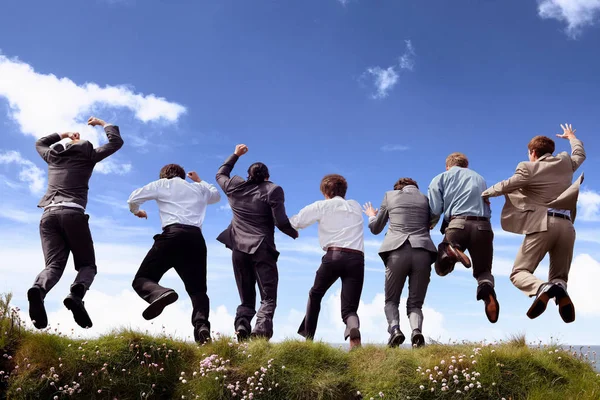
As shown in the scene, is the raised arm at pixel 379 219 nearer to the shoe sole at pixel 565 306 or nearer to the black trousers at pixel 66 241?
the shoe sole at pixel 565 306

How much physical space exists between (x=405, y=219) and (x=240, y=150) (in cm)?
334

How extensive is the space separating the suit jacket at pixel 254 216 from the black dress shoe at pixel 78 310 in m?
2.52

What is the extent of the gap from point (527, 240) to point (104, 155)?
25.2ft

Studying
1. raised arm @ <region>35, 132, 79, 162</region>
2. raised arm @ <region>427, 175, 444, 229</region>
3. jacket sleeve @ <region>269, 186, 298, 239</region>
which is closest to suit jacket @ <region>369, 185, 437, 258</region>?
raised arm @ <region>427, 175, 444, 229</region>

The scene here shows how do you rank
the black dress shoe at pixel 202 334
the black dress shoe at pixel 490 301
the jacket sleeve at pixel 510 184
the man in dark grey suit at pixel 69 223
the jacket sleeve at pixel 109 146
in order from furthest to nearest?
the jacket sleeve at pixel 109 146 < the jacket sleeve at pixel 510 184 < the black dress shoe at pixel 202 334 < the man in dark grey suit at pixel 69 223 < the black dress shoe at pixel 490 301

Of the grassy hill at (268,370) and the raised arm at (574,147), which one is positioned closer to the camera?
the grassy hill at (268,370)

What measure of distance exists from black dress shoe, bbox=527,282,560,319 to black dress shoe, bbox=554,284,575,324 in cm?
3

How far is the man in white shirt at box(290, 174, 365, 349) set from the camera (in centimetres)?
999

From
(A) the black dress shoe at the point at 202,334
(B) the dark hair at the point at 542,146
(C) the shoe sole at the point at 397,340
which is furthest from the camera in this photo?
(B) the dark hair at the point at 542,146

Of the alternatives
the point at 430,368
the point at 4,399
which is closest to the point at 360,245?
the point at 430,368

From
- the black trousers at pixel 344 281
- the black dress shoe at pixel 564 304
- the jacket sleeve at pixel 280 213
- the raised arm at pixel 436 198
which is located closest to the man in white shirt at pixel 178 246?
the jacket sleeve at pixel 280 213

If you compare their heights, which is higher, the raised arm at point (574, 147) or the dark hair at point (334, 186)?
the raised arm at point (574, 147)

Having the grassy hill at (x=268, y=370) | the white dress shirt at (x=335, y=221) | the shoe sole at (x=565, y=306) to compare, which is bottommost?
the grassy hill at (x=268, y=370)

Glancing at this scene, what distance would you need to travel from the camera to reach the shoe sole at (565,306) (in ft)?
31.9
